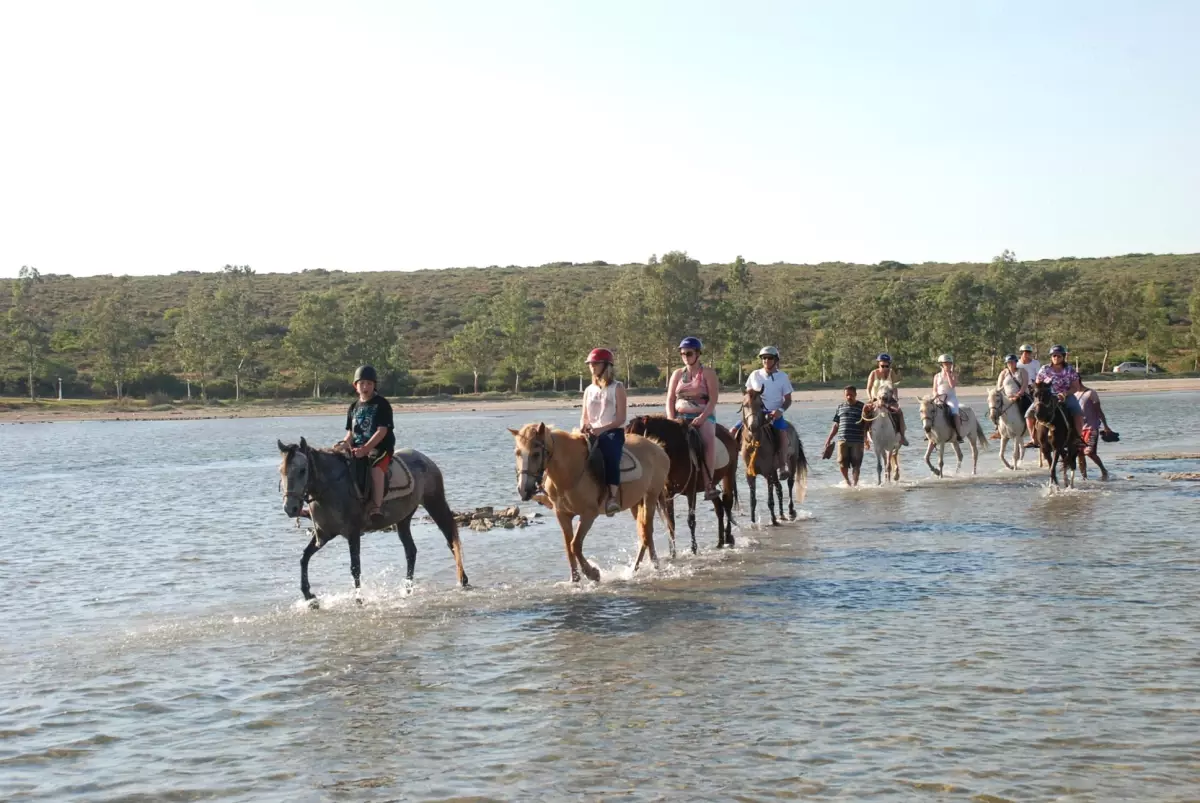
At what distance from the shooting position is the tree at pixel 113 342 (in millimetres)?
81750

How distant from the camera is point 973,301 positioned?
89375mm

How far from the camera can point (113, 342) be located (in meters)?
82.4

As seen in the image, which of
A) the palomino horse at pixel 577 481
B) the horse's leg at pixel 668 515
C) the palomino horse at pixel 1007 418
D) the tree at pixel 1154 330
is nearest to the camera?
the palomino horse at pixel 577 481

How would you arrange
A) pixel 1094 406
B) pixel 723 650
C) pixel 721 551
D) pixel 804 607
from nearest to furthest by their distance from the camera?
pixel 723 650 → pixel 804 607 → pixel 721 551 → pixel 1094 406

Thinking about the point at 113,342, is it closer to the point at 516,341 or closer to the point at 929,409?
the point at 516,341

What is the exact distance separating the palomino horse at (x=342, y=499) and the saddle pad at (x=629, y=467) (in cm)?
197

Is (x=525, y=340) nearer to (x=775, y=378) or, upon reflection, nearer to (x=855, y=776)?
(x=775, y=378)

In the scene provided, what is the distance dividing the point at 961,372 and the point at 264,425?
47.7 metres

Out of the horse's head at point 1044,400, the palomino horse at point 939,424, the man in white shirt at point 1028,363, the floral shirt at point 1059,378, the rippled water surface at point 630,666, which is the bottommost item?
the rippled water surface at point 630,666

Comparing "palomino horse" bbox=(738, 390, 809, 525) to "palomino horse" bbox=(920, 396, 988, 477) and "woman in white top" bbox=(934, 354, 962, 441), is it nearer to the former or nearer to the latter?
"palomino horse" bbox=(920, 396, 988, 477)

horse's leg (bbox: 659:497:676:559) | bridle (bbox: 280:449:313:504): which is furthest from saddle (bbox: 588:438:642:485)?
bridle (bbox: 280:449:313:504)

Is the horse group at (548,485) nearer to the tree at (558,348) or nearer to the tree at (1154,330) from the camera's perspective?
the tree at (558,348)

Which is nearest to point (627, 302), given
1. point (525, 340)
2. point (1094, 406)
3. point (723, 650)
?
point (525, 340)

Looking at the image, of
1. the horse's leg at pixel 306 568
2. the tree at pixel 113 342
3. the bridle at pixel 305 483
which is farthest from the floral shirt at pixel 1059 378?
the tree at pixel 113 342
